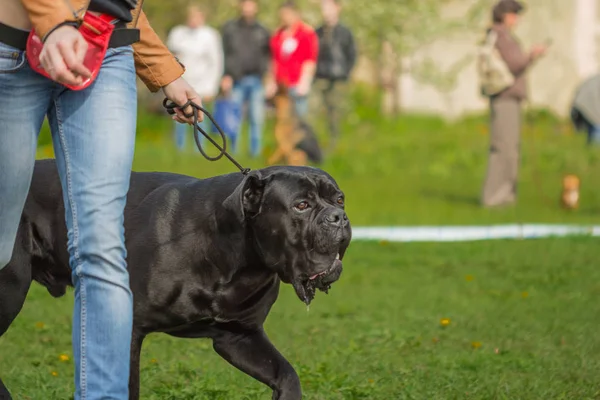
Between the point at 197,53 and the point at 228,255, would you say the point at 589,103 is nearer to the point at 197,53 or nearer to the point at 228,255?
the point at 197,53

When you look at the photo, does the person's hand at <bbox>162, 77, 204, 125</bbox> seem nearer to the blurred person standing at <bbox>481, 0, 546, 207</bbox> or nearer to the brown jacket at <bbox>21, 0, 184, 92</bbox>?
the brown jacket at <bbox>21, 0, 184, 92</bbox>

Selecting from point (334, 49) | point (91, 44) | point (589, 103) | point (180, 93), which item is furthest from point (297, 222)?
point (334, 49)

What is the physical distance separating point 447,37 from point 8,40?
730 inches

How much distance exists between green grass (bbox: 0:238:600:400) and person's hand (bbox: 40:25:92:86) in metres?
1.97

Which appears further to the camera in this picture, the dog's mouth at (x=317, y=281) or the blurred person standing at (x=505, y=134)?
the blurred person standing at (x=505, y=134)

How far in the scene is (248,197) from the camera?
14.2 ft

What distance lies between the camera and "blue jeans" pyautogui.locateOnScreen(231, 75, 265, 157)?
16.3 meters

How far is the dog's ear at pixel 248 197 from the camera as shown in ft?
14.0

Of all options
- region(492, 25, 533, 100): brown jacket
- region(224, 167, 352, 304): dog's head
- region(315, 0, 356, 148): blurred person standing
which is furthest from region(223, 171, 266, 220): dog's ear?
region(315, 0, 356, 148): blurred person standing

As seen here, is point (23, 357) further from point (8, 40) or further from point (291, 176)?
point (8, 40)

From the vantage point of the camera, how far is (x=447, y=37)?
2156 cm

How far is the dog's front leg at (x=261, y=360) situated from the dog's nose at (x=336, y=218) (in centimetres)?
68

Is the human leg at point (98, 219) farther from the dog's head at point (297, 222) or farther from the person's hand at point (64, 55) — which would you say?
the dog's head at point (297, 222)

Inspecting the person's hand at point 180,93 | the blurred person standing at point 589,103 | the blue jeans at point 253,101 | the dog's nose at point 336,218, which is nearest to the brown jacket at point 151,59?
the person's hand at point 180,93
